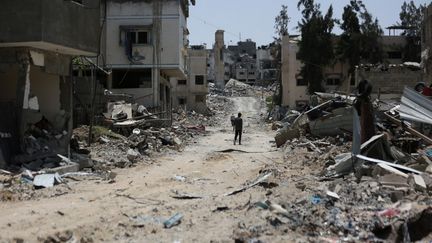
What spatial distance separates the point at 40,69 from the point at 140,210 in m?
9.21

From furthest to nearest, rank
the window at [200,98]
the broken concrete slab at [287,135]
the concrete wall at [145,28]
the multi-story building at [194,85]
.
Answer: the window at [200,98], the multi-story building at [194,85], the concrete wall at [145,28], the broken concrete slab at [287,135]

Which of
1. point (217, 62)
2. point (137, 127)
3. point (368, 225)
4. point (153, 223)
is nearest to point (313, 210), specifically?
point (368, 225)

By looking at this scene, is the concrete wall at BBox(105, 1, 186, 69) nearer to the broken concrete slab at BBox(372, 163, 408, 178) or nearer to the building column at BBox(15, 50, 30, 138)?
the building column at BBox(15, 50, 30, 138)

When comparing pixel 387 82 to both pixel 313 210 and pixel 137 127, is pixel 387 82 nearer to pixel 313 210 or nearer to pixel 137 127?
pixel 137 127

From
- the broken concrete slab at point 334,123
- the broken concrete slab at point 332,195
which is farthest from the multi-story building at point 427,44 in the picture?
the broken concrete slab at point 332,195

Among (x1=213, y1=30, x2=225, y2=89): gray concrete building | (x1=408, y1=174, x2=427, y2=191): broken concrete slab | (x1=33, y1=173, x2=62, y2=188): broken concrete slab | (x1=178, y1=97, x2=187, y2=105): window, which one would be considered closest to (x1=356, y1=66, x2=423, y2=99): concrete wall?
(x1=178, y1=97, x2=187, y2=105): window

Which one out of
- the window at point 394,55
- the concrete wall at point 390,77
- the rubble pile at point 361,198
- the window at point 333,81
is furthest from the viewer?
the window at point 394,55

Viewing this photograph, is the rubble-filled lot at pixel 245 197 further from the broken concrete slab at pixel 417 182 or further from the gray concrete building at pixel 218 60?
the gray concrete building at pixel 218 60

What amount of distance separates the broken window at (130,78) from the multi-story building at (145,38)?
25.6 inches

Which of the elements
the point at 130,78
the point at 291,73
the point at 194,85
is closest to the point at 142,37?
the point at 130,78

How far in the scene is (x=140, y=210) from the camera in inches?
344

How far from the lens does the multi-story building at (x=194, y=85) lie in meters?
58.1

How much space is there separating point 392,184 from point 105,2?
28.3 meters

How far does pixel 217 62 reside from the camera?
85.7m
